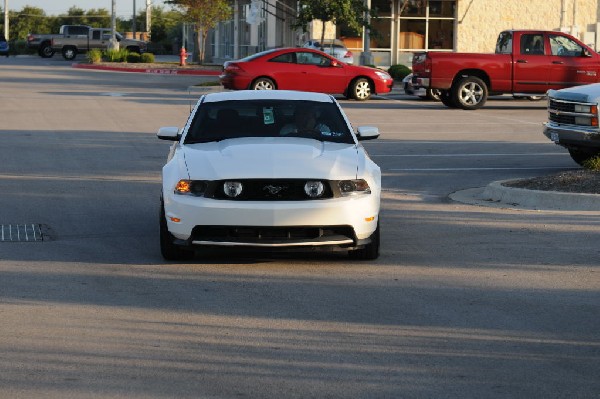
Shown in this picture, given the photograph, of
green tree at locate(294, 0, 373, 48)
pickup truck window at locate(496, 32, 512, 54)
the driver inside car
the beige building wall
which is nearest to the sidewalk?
green tree at locate(294, 0, 373, 48)

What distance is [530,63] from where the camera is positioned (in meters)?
29.9

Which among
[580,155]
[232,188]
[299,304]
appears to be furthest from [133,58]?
[299,304]

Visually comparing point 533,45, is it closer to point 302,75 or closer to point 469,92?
point 469,92

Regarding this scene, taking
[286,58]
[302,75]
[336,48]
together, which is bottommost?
[302,75]

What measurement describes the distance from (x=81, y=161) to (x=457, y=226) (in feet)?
24.5

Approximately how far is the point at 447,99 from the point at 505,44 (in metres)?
2.07

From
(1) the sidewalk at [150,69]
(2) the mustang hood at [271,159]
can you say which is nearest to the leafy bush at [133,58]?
Result: (1) the sidewalk at [150,69]

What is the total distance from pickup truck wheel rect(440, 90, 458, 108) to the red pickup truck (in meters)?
0.04

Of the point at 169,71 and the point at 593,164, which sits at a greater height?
the point at 169,71

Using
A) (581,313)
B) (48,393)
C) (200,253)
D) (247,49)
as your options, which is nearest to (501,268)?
(581,313)

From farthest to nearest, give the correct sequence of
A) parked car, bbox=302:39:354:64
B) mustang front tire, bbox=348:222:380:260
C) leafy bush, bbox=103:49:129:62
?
leafy bush, bbox=103:49:129:62
parked car, bbox=302:39:354:64
mustang front tire, bbox=348:222:380:260

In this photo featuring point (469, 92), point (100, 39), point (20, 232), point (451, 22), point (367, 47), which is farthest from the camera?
point (100, 39)

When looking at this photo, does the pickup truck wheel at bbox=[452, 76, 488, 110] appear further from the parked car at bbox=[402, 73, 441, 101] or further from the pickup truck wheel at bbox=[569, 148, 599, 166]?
the pickup truck wheel at bbox=[569, 148, 599, 166]

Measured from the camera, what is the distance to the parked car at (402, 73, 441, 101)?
31.3 metres
